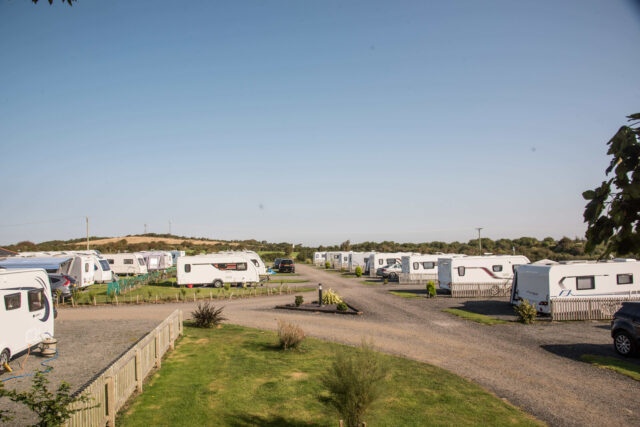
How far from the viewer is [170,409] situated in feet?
28.0

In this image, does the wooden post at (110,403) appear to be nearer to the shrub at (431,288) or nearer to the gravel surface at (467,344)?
the gravel surface at (467,344)

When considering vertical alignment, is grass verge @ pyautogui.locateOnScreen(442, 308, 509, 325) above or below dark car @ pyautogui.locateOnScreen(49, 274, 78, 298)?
below

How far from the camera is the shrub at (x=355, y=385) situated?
267 inches

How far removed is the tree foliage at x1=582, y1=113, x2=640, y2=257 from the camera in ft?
8.09

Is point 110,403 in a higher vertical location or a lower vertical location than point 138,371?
higher

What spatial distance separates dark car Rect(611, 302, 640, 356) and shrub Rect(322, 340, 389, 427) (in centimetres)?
1045

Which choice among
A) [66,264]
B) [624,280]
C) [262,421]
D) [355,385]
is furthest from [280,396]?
[66,264]

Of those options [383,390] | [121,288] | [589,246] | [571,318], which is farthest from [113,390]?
[121,288]

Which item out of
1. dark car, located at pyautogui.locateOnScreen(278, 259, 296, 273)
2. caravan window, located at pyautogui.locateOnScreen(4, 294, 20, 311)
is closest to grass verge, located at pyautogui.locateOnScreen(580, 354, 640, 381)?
caravan window, located at pyautogui.locateOnScreen(4, 294, 20, 311)

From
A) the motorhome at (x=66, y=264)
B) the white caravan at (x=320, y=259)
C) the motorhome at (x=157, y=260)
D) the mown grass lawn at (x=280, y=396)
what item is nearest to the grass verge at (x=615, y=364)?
the mown grass lawn at (x=280, y=396)

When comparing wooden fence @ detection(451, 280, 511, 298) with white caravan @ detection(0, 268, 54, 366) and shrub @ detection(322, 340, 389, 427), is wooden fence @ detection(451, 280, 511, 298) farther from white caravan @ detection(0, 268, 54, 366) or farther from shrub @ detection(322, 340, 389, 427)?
white caravan @ detection(0, 268, 54, 366)

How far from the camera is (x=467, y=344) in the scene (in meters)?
15.0

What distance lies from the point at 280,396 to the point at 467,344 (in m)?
8.43

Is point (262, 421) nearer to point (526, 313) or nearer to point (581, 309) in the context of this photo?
point (526, 313)
